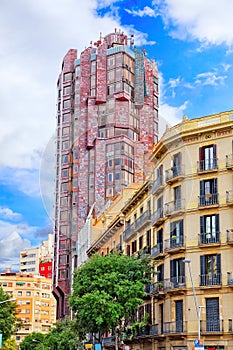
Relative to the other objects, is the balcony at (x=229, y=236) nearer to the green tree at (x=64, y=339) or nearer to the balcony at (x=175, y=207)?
the balcony at (x=175, y=207)

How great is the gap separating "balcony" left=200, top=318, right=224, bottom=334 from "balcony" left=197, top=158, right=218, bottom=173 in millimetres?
12200

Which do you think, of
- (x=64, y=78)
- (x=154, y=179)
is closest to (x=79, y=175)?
(x=64, y=78)

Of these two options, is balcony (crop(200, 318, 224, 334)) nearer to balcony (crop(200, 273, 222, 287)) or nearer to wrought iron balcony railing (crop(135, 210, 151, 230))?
balcony (crop(200, 273, 222, 287))

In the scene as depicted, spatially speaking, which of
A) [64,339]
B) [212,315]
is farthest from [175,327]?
[64,339]

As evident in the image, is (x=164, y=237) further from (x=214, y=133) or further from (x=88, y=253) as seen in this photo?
(x=88, y=253)

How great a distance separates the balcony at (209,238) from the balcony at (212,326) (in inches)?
241

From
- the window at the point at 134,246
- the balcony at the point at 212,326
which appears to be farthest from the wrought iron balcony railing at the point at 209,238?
the window at the point at 134,246

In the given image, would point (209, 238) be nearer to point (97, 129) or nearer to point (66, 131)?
point (97, 129)

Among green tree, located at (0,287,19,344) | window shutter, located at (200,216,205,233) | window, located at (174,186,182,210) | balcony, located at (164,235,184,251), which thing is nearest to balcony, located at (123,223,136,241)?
balcony, located at (164,235,184,251)

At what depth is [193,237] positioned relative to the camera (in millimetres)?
53219

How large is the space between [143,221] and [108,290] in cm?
1127

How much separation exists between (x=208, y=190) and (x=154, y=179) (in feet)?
22.3

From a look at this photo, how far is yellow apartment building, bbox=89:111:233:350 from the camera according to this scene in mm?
50531

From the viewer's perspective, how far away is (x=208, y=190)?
53594 mm
